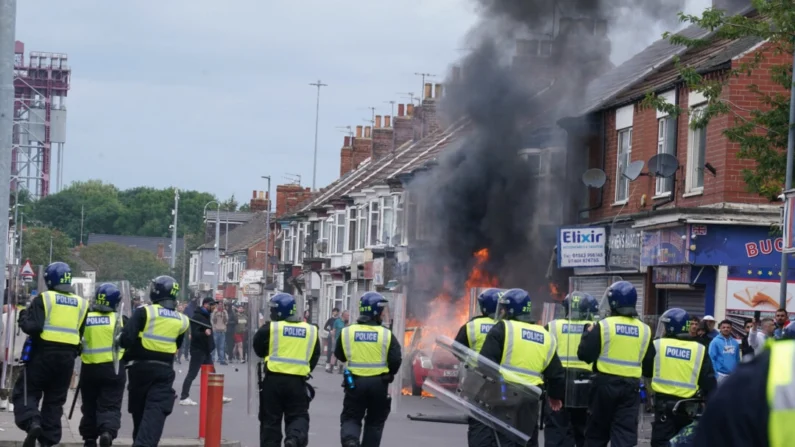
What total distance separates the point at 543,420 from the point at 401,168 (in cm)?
3772

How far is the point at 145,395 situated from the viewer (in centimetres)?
1076

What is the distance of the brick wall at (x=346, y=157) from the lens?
6356cm

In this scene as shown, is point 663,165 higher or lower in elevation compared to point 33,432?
higher

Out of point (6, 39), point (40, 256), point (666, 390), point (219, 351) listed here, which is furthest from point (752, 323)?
point (40, 256)

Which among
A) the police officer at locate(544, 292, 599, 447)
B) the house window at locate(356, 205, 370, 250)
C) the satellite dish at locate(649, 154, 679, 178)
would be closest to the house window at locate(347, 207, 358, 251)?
the house window at locate(356, 205, 370, 250)

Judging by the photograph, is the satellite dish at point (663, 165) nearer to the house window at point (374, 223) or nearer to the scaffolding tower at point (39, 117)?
the house window at point (374, 223)

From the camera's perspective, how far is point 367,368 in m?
10.9

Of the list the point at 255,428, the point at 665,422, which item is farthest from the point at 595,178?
the point at 665,422

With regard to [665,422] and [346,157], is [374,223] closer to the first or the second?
[346,157]

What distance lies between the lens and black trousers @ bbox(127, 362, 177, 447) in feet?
34.8

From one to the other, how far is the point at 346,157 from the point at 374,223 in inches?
569

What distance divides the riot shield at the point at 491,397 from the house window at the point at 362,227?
42.5 meters

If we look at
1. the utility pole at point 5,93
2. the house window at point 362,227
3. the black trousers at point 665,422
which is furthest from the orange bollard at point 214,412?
the house window at point 362,227

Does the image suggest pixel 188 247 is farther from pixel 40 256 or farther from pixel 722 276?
pixel 722 276
